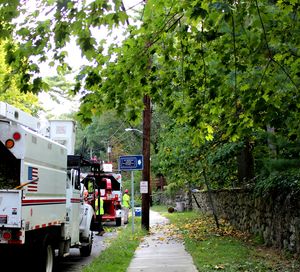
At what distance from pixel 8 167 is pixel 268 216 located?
833cm

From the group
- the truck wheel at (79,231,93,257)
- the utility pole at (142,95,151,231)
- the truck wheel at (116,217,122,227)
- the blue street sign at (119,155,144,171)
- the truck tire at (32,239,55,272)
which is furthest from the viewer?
the truck wheel at (116,217,122,227)

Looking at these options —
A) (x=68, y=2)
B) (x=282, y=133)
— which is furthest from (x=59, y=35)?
(x=282, y=133)

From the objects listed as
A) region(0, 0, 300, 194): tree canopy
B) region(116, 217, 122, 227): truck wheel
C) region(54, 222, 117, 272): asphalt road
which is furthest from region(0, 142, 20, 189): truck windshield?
region(116, 217, 122, 227): truck wheel

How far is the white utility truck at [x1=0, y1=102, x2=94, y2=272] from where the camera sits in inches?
311

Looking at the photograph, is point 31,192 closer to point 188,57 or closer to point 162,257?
point 188,57

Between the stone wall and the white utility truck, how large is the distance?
5292 millimetres

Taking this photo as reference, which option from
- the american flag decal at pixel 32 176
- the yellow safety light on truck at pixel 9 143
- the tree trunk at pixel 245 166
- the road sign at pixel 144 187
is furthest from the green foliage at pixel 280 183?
the road sign at pixel 144 187

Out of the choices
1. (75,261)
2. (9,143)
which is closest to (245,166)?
(75,261)

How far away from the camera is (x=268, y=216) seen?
554 inches

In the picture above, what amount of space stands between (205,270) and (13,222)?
14.3ft

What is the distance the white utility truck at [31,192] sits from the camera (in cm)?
789

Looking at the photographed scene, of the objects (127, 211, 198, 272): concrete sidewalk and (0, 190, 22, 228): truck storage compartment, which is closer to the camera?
(0, 190, 22, 228): truck storage compartment

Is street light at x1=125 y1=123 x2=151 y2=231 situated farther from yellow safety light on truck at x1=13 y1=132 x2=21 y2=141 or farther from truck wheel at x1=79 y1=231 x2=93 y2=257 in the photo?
yellow safety light on truck at x1=13 y1=132 x2=21 y2=141

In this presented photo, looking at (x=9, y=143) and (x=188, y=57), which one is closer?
(x=9, y=143)
